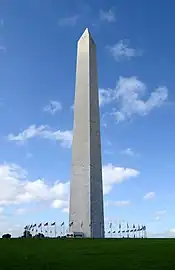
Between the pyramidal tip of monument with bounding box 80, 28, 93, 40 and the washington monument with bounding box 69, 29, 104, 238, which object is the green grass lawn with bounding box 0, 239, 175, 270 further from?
the pyramidal tip of monument with bounding box 80, 28, 93, 40

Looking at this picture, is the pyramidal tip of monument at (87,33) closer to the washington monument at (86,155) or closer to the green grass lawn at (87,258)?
the washington monument at (86,155)

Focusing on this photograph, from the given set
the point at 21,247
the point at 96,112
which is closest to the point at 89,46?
the point at 96,112

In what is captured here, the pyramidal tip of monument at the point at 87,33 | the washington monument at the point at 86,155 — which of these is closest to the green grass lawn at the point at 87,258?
the washington monument at the point at 86,155

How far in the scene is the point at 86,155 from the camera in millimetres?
49344

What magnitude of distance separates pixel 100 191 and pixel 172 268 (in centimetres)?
3252

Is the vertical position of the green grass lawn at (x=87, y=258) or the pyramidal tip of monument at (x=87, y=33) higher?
the pyramidal tip of monument at (x=87, y=33)

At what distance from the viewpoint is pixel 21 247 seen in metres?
25.9

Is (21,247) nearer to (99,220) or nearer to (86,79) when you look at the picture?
(99,220)

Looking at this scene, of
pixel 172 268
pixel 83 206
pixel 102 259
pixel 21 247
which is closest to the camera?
pixel 172 268

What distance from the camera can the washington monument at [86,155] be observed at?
161 ft

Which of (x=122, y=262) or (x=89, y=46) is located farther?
(x=89, y=46)

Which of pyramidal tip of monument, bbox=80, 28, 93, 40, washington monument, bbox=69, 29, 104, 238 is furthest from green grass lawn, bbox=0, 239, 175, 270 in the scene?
pyramidal tip of monument, bbox=80, 28, 93, 40

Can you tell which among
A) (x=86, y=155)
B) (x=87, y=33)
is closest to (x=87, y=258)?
(x=86, y=155)

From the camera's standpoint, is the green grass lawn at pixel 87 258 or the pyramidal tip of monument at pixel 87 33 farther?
the pyramidal tip of monument at pixel 87 33
